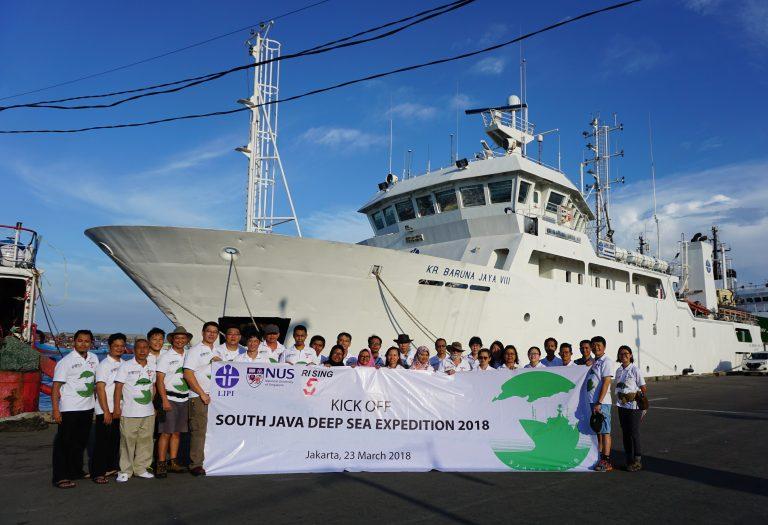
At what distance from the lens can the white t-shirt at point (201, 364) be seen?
6172mm

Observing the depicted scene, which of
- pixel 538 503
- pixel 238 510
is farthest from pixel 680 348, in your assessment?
pixel 238 510

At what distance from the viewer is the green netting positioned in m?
9.38

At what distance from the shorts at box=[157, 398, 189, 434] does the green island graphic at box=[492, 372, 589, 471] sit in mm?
3691

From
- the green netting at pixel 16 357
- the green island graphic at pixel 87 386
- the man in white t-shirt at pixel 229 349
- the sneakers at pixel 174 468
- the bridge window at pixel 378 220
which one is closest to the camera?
the green island graphic at pixel 87 386

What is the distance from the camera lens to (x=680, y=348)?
24.8m

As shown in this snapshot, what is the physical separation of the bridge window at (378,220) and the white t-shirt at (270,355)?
40.8ft

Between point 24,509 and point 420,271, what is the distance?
9.69 metres

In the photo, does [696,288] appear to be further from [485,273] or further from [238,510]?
[238,510]

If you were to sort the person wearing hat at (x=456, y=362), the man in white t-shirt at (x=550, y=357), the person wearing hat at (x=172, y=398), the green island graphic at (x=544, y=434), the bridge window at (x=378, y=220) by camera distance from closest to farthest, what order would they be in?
the person wearing hat at (x=172, y=398)
the green island graphic at (x=544, y=434)
the person wearing hat at (x=456, y=362)
the man in white t-shirt at (x=550, y=357)
the bridge window at (x=378, y=220)

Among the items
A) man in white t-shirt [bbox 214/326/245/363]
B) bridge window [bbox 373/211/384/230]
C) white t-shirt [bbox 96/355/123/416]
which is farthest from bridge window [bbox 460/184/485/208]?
white t-shirt [bbox 96/355/123/416]

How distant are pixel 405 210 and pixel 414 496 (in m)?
13.9

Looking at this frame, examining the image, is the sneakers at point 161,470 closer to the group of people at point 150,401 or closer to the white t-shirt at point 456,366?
the group of people at point 150,401

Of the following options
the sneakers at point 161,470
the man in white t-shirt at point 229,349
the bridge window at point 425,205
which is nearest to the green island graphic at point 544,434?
the man in white t-shirt at point 229,349

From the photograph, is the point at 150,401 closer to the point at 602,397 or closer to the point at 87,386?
the point at 87,386
